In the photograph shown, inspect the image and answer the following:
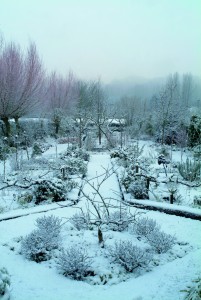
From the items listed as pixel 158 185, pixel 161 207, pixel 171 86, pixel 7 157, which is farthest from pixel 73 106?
pixel 161 207

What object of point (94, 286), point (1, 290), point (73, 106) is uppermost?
point (73, 106)

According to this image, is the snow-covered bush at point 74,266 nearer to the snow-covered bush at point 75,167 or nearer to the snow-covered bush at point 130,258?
the snow-covered bush at point 130,258

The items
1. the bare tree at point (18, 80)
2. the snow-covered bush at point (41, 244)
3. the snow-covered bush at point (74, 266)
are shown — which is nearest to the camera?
the snow-covered bush at point (74, 266)

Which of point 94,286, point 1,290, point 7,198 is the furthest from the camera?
point 7,198

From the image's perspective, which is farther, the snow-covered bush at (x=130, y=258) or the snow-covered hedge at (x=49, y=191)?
the snow-covered hedge at (x=49, y=191)

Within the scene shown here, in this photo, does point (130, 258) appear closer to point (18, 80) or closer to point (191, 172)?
point (191, 172)

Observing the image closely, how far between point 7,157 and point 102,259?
1032cm

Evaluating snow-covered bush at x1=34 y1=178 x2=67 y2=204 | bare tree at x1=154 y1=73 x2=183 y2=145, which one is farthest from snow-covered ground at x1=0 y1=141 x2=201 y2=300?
bare tree at x1=154 y1=73 x2=183 y2=145

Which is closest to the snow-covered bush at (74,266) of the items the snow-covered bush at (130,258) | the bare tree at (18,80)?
the snow-covered bush at (130,258)

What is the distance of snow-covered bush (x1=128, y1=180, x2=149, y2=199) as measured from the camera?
243 inches

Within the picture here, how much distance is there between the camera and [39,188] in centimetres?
597

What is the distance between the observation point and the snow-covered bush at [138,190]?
6.16 meters

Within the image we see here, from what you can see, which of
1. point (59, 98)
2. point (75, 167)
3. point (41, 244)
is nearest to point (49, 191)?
point (41, 244)

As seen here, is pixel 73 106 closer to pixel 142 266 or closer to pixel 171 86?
pixel 171 86
